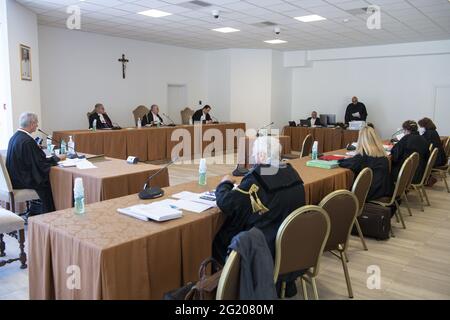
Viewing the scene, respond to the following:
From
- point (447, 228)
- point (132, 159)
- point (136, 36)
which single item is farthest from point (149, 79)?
point (447, 228)

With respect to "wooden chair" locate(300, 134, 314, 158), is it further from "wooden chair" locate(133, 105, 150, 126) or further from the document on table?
"wooden chair" locate(133, 105, 150, 126)

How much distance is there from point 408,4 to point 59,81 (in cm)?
672

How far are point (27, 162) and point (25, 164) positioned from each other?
3 centimetres

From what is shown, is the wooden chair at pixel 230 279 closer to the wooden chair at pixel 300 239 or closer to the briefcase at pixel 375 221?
the wooden chair at pixel 300 239

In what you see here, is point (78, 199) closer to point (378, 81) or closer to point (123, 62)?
point (123, 62)

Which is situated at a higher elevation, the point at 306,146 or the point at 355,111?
the point at 355,111

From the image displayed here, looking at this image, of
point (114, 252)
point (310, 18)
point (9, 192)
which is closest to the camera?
point (114, 252)

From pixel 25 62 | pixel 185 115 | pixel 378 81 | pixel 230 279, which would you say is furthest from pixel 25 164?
pixel 378 81

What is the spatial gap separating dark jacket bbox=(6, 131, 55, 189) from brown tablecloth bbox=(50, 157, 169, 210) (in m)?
0.12

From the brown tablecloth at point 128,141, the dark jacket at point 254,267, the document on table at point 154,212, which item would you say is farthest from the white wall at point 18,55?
the dark jacket at point 254,267

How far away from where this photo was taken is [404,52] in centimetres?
974

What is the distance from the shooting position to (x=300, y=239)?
2168mm

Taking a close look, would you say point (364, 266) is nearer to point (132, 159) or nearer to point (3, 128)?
point (132, 159)

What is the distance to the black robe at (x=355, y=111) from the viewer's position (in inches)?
410
